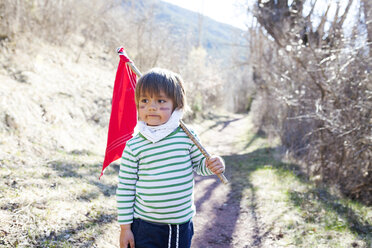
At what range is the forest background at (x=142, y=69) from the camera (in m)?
4.95

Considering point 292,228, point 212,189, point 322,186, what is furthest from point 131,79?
point 322,186

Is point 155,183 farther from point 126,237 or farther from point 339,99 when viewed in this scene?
point 339,99

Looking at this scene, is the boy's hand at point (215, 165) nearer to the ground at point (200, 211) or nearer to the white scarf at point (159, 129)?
the white scarf at point (159, 129)

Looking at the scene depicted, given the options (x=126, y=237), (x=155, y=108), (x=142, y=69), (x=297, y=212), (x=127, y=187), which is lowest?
(x=297, y=212)

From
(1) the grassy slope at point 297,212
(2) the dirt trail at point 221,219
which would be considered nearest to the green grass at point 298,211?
(1) the grassy slope at point 297,212

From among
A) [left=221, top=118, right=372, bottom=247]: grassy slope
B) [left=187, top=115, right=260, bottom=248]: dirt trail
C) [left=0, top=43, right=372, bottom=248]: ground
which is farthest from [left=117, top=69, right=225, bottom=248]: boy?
[left=221, top=118, right=372, bottom=247]: grassy slope

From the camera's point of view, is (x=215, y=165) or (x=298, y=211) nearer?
(x=215, y=165)

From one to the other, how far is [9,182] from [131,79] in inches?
82.5

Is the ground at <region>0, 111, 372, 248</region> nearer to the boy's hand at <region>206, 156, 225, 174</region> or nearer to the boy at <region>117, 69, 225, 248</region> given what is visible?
the boy at <region>117, 69, 225, 248</region>

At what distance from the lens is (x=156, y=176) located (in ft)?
6.30

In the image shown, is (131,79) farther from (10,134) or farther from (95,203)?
(10,134)

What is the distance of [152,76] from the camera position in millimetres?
1980

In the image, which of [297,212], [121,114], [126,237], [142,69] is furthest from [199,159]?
[142,69]

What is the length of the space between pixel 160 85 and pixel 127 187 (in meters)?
0.68
